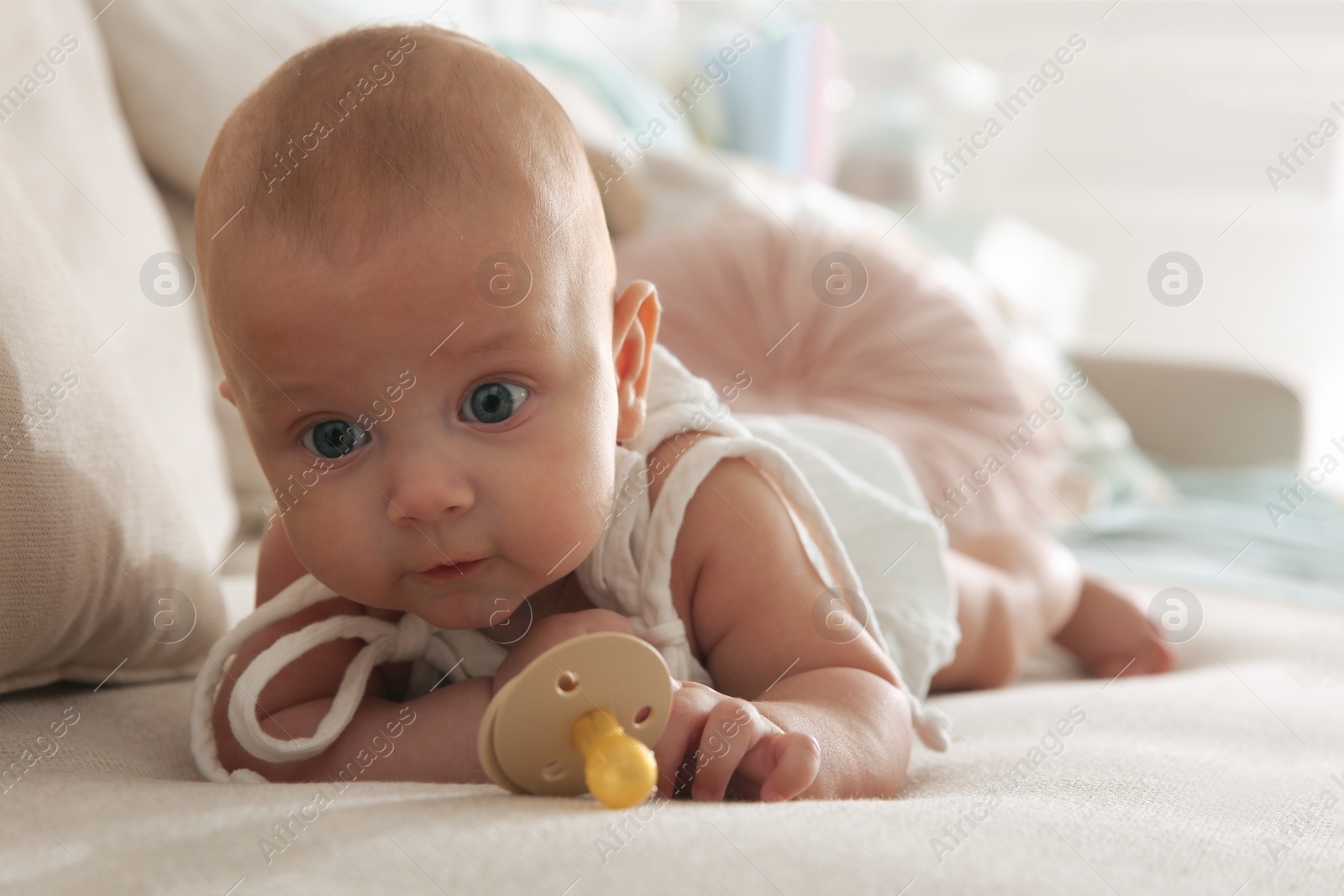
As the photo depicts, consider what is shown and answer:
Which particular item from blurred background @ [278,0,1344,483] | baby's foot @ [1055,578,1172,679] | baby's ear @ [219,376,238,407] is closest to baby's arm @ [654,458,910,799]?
baby's ear @ [219,376,238,407]

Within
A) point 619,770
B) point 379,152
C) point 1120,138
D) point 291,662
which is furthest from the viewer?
point 1120,138

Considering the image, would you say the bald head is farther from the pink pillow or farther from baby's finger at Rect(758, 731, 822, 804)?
the pink pillow

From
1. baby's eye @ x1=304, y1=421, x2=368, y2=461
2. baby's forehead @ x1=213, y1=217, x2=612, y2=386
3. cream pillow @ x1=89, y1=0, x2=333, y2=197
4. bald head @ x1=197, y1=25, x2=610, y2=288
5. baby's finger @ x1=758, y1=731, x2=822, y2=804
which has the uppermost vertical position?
cream pillow @ x1=89, y1=0, x2=333, y2=197

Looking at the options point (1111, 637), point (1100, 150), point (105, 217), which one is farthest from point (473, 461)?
point (1100, 150)

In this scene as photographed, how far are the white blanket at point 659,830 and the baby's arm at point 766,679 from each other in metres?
0.04

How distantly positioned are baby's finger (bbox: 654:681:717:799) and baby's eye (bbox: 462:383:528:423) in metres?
0.17

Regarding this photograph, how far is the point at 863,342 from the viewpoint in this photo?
57.8 inches

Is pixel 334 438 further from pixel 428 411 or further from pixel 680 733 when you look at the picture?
pixel 680 733

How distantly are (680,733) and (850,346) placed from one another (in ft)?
3.20

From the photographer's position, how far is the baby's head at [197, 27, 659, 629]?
22.1 inches

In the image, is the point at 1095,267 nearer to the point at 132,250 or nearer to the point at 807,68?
the point at 807,68

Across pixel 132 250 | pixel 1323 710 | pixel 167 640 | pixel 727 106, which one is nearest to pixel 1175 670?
pixel 1323 710

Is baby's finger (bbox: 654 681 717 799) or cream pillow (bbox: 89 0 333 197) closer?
baby's finger (bbox: 654 681 717 799)

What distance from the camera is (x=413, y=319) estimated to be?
56 cm
